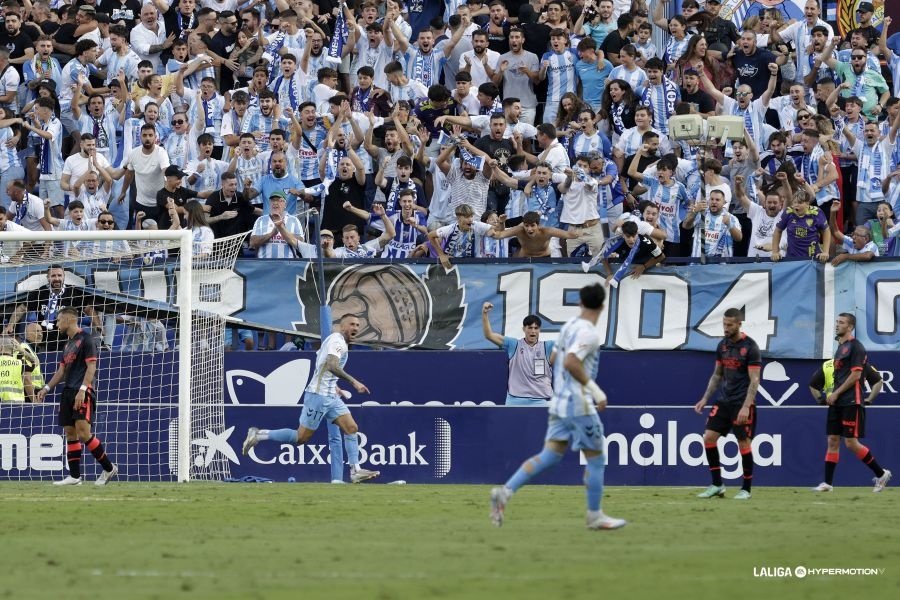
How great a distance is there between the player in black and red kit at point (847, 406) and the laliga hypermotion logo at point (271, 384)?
7.27 metres

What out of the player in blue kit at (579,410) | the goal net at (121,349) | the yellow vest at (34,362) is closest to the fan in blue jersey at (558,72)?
the goal net at (121,349)

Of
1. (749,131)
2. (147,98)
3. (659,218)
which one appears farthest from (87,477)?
(749,131)

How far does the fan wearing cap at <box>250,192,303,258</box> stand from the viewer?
859 inches

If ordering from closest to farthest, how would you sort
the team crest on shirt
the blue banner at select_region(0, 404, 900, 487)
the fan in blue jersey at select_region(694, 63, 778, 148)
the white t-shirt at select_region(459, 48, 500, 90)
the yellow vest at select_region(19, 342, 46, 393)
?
the blue banner at select_region(0, 404, 900, 487) → the yellow vest at select_region(19, 342, 46, 393) → the team crest on shirt → the fan in blue jersey at select_region(694, 63, 778, 148) → the white t-shirt at select_region(459, 48, 500, 90)

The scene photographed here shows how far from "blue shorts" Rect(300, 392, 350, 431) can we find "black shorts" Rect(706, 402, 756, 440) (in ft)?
15.0

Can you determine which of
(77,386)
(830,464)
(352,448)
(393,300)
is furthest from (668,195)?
(77,386)

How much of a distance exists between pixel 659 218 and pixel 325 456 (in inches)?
Result: 228

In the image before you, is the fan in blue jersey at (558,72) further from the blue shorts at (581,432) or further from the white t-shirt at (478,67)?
the blue shorts at (581,432)

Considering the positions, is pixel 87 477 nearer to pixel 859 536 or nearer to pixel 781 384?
pixel 781 384

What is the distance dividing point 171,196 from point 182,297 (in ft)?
10.7

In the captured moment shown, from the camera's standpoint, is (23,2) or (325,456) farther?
(23,2)

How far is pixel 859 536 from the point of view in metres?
12.1

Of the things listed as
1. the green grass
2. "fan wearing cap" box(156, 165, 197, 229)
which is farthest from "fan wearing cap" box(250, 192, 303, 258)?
the green grass

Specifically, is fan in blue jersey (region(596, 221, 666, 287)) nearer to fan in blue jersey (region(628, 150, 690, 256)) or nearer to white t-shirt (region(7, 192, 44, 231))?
fan in blue jersey (region(628, 150, 690, 256))
